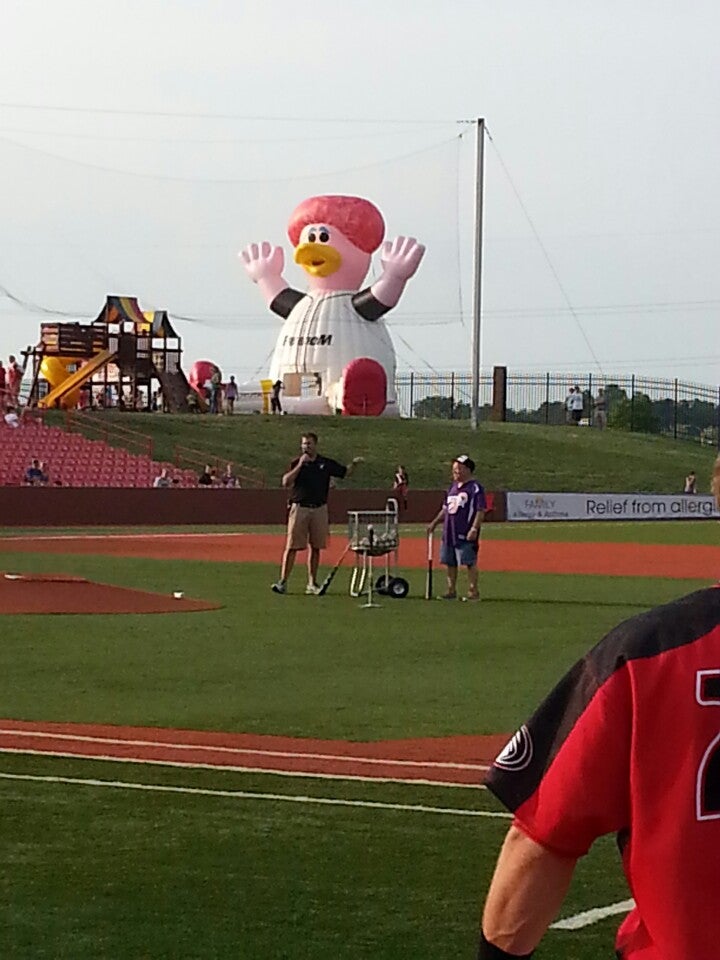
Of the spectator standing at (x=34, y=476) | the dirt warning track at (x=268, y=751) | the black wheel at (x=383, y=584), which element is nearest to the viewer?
the dirt warning track at (x=268, y=751)

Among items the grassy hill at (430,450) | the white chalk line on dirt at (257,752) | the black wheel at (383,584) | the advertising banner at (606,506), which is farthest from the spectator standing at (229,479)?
the white chalk line on dirt at (257,752)

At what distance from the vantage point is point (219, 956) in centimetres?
634

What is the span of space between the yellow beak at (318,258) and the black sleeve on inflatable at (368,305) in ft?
4.49

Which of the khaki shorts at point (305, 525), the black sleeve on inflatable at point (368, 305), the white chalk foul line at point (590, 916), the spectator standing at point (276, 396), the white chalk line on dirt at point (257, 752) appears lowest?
the white chalk foul line at point (590, 916)

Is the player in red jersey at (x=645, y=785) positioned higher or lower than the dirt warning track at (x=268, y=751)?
higher

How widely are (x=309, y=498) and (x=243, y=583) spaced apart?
3.72m

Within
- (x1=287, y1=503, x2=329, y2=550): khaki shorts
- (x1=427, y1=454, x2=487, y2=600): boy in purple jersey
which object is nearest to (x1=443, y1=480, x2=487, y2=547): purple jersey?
(x1=427, y1=454, x2=487, y2=600): boy in purple jersey

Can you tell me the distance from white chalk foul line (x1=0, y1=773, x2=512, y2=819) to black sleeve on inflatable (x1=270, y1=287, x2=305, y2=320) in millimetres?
57918

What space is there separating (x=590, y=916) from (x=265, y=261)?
61628mm

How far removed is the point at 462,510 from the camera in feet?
73.0

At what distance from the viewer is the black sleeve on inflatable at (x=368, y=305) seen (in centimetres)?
6550

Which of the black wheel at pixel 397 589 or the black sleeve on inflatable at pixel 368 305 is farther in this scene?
the black sleeve on inflatable at pixel 368 305

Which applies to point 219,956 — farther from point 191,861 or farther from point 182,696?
point 182,696

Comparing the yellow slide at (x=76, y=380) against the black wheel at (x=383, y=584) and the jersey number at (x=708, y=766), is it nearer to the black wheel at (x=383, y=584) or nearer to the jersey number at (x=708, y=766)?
the black wheel at (x=383, y=584)
